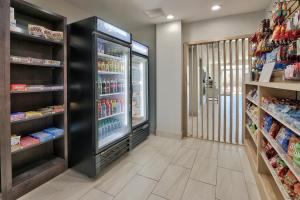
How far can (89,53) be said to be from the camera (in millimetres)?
1963

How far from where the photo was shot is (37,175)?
1879 mm

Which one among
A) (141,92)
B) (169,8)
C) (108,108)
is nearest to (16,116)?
(108,108)

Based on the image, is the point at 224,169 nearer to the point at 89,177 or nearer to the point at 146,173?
the point at 146,173

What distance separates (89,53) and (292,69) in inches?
78.6

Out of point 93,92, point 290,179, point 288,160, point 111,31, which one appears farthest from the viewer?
point 111,31

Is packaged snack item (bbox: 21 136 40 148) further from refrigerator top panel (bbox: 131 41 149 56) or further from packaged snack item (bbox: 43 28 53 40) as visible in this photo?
refrigerator top panel (bbox: 131 41 149 56)

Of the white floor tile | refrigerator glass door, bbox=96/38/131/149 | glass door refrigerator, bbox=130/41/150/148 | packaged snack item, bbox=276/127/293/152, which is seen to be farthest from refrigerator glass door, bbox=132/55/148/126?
packaged snack item, bbox=276/127/293/152

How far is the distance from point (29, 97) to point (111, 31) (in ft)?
4.47

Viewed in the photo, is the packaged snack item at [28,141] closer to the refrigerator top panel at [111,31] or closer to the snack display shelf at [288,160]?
the refrigerator top panel at [111,31]

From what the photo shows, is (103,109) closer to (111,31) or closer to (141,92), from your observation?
(111,31)

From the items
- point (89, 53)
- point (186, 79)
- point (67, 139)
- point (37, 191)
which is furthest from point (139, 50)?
point (37, 191)

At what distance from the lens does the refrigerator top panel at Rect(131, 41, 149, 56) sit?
3.02 meters

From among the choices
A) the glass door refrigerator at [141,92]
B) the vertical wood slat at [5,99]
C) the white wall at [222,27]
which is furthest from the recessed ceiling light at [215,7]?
the vertical wood slat at [5,99]

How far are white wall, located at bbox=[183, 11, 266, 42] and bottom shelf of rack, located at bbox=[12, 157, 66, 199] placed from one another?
3.21m
